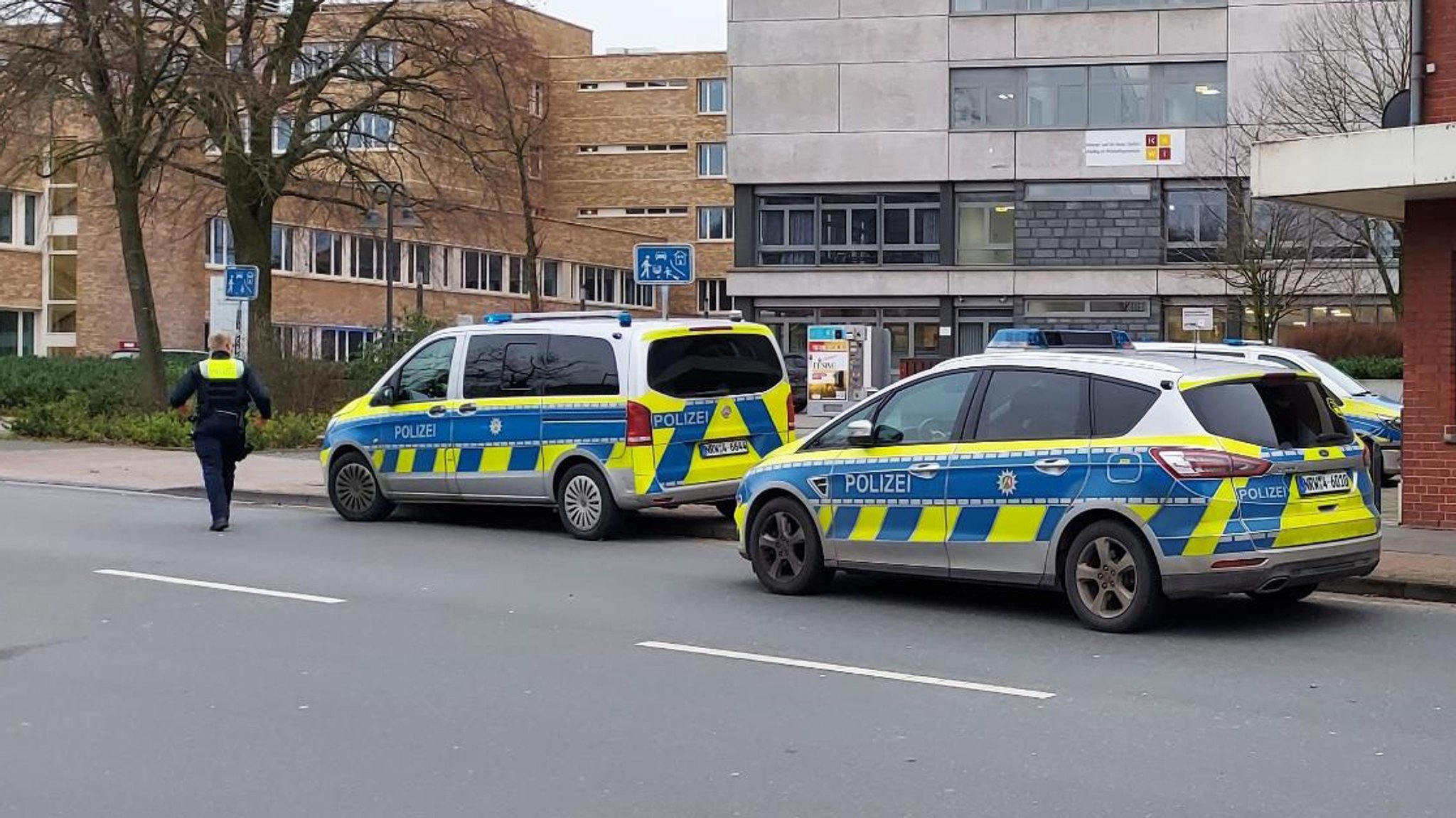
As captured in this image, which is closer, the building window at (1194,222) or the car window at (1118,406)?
the car window at (1118,406)

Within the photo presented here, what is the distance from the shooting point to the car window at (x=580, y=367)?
14.5 meters

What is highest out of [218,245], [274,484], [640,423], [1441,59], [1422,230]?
[218,245]

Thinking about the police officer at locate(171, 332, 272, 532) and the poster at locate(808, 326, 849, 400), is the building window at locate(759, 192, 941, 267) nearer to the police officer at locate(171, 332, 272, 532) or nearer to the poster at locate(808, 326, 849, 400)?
the poster at locate(808, 326, 849, 400)

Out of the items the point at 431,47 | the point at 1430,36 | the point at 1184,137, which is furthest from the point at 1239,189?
the point at 1430,36

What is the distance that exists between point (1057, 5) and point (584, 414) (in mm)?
37117

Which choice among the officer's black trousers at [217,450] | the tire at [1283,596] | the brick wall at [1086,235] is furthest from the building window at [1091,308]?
the tire at [1283,596]

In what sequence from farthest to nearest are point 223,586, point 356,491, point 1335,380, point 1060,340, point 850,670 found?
point 1335,380, point 356,491, point 223,586, point 1060,340, point 850,670

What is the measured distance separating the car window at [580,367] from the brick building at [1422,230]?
539 centimetres

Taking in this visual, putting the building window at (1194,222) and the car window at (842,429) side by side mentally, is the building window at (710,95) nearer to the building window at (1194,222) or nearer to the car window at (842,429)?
the building window at (1194,222)

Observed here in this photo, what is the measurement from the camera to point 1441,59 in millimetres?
14078

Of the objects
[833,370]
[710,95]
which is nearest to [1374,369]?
[833,370]

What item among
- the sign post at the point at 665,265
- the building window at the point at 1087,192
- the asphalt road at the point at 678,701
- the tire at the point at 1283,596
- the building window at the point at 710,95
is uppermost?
the building window at the point at 710,95

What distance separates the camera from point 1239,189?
142ft

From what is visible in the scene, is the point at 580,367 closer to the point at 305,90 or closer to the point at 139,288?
the point at 139,288
